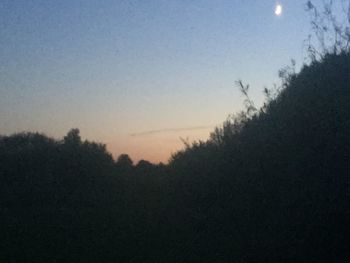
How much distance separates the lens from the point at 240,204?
14.8m

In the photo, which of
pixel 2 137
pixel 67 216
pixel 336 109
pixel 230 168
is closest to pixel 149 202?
pixel 67 216

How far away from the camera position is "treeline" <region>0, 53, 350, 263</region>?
1242 centimetres

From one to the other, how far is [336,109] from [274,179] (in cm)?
220

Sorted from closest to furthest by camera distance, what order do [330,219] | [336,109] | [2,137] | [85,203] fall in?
[330,219] → [336,109] → [85,203] → [2,137]

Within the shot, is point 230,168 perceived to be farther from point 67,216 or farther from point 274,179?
→ point 67,216

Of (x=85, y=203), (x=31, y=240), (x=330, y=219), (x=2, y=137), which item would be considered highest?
(x=2, y=137)

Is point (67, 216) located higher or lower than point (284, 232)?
higher

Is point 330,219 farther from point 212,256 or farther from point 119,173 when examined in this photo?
point 119,173

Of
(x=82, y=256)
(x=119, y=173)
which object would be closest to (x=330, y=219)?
(x=82, y=256)

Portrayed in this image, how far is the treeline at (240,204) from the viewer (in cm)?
1242

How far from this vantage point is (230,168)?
632 inches

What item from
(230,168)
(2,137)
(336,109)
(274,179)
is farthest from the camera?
(2,137)

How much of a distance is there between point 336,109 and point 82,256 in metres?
6.89

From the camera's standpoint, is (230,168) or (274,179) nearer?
(274,179)
